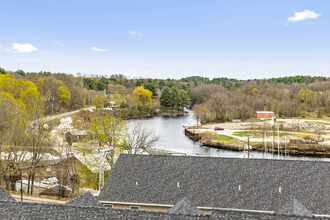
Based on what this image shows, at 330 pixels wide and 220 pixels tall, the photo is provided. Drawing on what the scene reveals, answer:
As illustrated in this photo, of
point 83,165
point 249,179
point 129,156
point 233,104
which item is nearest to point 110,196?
point 129,156

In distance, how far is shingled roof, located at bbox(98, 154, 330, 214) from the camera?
14.5 meters

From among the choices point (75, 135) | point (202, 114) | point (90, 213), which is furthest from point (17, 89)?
point (202, 114)

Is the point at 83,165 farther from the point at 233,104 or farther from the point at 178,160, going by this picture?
the point at 233,104

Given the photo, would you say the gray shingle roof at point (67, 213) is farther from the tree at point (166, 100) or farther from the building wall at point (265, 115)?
the tree at point (166, 100)

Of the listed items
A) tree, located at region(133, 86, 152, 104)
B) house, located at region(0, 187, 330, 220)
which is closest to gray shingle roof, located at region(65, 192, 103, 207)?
house, located at region(0, 187, 330, 220)

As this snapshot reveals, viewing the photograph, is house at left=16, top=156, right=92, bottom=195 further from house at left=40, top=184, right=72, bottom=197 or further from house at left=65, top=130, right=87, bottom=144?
house at left=65, top=130, right=87, bottom=144

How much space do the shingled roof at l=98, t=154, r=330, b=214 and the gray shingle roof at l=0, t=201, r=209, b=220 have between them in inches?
231

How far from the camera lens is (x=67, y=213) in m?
9.66

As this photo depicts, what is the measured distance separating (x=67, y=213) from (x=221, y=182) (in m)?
8.48

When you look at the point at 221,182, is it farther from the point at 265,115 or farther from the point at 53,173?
the point at 265,115

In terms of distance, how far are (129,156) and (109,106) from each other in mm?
77186

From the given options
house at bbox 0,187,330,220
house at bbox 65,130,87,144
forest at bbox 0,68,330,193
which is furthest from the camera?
house at bbox 65,130,87,144

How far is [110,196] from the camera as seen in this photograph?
15.8 metres

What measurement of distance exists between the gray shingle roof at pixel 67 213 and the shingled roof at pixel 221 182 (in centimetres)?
587
